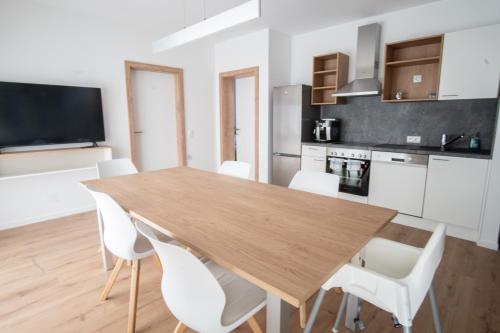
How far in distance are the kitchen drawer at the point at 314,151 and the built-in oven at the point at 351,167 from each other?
0.08 m

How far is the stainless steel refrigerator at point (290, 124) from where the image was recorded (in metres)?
4.01

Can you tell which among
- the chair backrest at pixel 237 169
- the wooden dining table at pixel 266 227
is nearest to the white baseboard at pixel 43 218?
the wooden dining table at pixel 266 227

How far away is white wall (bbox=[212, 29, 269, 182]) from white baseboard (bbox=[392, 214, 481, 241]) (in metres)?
2.11

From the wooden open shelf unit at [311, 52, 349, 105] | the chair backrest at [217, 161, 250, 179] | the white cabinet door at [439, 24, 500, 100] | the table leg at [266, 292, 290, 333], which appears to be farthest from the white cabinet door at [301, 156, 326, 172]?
the table leg at [266, 292, 290, 333]

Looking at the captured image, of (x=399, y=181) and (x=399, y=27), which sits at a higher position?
(x=399, y=27)

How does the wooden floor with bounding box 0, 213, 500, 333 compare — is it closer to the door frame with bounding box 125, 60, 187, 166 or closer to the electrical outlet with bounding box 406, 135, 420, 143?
the electrical outlet with bounding box 406, 135, 420, 143

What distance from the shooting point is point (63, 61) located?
3.39m

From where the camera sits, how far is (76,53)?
→ 348 cm

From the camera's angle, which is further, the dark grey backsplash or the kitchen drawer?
the kitchen drawer

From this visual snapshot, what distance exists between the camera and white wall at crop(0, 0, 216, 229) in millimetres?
3080

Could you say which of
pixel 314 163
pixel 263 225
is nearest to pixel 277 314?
Result: pixel 263 225

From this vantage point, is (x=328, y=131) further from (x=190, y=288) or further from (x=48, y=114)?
(x=48, y=114)

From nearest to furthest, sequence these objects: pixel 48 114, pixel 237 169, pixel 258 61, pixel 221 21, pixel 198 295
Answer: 1. pixel 198 295
2. pixel 221 21
3. pixel 237 169
4. pixel 48 114
5. pixel 258 61

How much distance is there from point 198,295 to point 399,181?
9.71 ft
